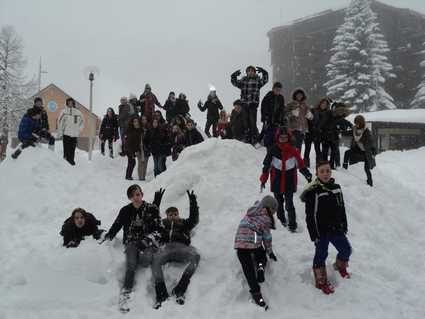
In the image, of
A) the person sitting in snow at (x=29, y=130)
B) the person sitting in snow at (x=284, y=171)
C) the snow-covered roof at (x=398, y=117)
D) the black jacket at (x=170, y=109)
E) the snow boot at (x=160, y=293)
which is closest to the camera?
the snow boot at (x=160, y=293)

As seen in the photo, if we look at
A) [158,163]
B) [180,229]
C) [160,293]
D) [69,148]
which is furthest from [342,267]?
[69,148]

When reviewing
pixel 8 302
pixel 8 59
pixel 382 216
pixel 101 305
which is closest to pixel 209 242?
pixel 101 305

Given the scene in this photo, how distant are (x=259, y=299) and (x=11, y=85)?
3594 centimetres

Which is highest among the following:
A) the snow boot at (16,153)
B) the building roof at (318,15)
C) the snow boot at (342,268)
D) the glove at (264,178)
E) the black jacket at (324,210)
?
the building roof at (318,15)

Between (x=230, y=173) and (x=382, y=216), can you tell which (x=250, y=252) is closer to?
(x=230, y=173)

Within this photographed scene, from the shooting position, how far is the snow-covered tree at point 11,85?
34.3m

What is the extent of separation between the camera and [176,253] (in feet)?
22.4

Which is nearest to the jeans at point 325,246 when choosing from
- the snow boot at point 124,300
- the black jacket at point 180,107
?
the snow boot at point 124,300

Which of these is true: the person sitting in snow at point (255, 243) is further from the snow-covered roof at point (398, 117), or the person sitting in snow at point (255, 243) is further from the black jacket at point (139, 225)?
the snow-covered roof at point (398, 117)

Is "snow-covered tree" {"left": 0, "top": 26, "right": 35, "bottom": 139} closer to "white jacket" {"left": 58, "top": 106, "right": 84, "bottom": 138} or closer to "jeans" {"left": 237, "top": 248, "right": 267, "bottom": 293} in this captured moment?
"white jacket" {"left": 58, "top": 106, "right": 84, "bottom": 138}

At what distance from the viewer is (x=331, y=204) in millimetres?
6320

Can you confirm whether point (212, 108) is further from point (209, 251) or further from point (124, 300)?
point (124, 300)

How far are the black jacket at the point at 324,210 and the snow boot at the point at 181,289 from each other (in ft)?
6.93

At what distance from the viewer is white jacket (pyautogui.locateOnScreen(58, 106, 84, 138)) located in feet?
43.9
